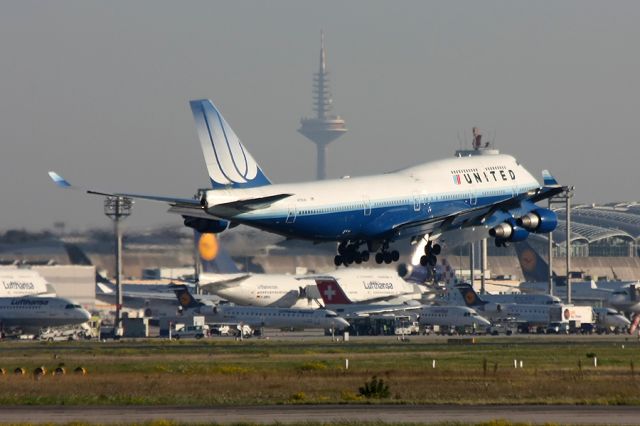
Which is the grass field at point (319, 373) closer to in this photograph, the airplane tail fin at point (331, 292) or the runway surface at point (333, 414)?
the runway surface at point (333, 414)

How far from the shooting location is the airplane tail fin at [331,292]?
164m

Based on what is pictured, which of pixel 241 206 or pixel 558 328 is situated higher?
pixel 241 206

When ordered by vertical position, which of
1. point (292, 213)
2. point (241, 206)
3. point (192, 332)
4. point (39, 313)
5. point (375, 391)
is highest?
point (241, 206)

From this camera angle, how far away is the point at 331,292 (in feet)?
541

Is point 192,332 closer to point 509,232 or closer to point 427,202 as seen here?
point 509,232

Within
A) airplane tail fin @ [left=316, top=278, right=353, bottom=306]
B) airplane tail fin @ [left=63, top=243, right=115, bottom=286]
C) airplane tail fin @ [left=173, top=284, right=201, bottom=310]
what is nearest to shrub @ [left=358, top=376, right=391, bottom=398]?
airplane tail fin @ [left=63, top=243, right=115, bottom=286]

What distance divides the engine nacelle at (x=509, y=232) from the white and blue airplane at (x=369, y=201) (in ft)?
0.20

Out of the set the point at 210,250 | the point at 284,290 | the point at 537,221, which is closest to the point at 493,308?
the point at 284,290

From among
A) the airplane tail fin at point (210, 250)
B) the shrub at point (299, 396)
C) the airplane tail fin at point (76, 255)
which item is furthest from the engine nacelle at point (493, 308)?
the shrub at point (299, 396)

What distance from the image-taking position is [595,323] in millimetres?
164250

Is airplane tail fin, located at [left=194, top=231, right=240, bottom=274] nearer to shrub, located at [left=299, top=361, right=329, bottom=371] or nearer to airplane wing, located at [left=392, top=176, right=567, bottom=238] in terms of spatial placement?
shrub, located at [left=299, top=361, right=329, bottom=371]

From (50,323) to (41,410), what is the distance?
301ft

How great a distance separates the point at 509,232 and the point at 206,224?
775 inches

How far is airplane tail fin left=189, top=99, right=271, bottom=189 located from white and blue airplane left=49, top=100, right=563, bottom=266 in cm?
5
